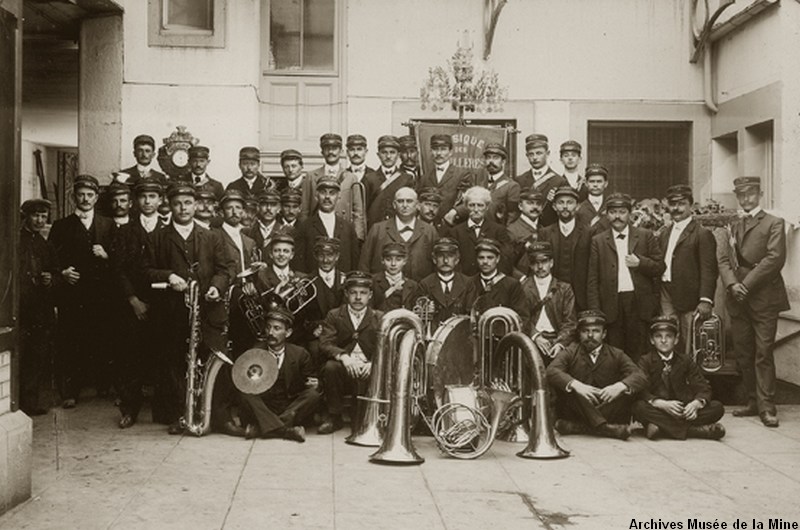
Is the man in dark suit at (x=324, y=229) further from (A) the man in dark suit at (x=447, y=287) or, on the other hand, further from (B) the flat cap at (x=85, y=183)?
(B) the flat cap at (x=85, y=183)

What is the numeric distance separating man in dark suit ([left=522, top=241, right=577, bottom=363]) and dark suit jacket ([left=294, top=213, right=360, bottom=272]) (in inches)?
66.0

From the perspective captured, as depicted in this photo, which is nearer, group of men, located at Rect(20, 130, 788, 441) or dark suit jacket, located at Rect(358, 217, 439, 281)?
group of men, located at Rect(20, 130, 788, 441)

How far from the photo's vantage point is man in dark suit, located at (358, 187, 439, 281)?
346 inches

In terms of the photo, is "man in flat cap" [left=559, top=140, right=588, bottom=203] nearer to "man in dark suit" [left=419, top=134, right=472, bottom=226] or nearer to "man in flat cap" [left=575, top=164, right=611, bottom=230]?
"man in flat cap" [left=575, top=164, right=611, bottom=230]

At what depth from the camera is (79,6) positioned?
11.8 m

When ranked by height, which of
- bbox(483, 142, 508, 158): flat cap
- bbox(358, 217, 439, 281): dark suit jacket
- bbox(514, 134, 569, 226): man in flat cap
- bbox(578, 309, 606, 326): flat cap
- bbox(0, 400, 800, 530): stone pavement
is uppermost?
bbox(483, 142, 508, 158): flat cap

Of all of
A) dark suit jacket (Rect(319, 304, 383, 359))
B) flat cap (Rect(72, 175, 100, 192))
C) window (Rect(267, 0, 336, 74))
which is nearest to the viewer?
dark suit jacket (Rect(319, 304, 383, 359))

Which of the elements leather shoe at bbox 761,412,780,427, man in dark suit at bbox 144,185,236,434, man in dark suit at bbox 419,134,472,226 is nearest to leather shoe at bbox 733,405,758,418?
leather shoe at bbox 761,412,780,427

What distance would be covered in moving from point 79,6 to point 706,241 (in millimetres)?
7669

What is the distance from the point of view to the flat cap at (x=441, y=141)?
9773 mm

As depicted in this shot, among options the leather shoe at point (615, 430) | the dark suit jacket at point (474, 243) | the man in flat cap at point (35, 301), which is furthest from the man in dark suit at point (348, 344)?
the man in flat cap at point (35, 301)

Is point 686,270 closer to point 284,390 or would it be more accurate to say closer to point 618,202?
point 618,202

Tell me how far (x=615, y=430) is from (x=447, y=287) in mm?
1762

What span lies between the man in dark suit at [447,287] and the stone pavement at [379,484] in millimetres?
1093
